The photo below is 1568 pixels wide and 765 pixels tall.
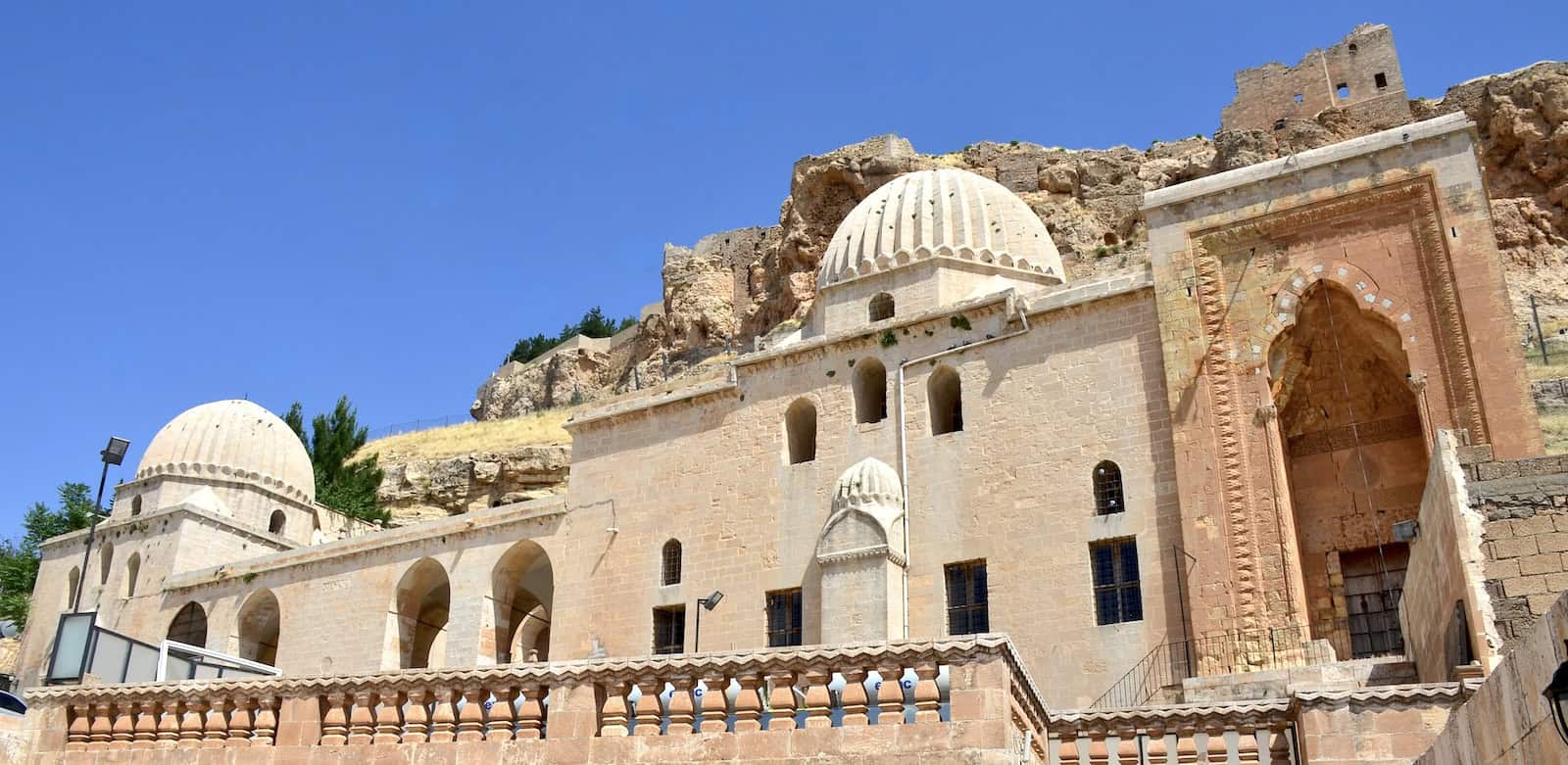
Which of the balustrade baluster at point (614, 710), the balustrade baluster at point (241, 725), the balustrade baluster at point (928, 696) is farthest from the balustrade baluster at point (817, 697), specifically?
the balustrade baluster at point (241, 725)

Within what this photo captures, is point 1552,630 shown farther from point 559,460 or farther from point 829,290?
point 559,460

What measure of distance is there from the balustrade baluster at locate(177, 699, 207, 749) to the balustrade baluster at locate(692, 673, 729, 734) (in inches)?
149

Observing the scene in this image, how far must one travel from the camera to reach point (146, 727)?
9.40 meters

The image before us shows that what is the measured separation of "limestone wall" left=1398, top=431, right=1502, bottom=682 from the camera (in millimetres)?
11336

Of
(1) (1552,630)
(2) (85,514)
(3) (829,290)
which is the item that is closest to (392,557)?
(3) (829,290)

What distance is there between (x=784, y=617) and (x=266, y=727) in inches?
525

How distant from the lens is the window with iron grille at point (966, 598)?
20.0 meters

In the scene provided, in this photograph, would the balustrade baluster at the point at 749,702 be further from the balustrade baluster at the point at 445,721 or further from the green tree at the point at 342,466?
the green tree at the point at 342,466

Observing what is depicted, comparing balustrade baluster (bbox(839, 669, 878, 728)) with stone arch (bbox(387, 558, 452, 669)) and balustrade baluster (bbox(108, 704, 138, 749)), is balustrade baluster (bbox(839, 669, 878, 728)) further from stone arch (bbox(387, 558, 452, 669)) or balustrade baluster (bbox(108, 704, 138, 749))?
stone arch (bbox(387, 558, 452, 669))

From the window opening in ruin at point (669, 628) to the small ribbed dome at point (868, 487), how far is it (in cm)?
403

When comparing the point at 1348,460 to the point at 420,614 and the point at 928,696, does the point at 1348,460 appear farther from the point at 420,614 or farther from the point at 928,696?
the point at 420,614

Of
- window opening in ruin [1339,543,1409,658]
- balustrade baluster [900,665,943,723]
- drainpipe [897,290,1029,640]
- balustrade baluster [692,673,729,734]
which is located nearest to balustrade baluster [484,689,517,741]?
balustrade baluster [692,673,729,734]

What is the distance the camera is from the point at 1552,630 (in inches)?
201

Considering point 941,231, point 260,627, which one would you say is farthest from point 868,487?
point 260,627
